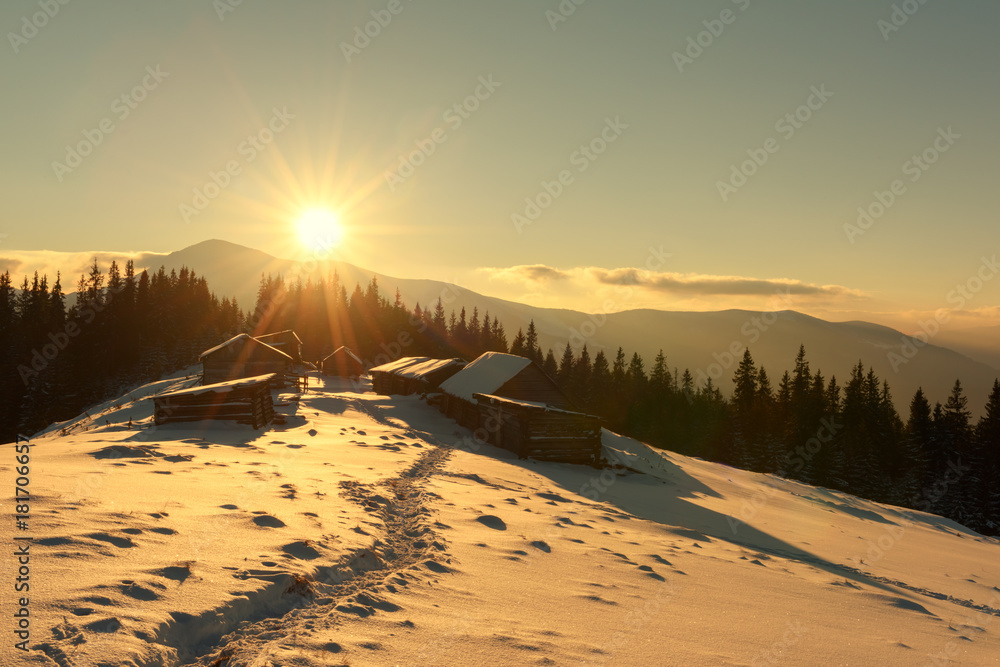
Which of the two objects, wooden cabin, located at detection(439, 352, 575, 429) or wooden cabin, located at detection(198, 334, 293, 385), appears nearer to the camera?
wooden cabin, located at detection(439, 352, 575, 429)

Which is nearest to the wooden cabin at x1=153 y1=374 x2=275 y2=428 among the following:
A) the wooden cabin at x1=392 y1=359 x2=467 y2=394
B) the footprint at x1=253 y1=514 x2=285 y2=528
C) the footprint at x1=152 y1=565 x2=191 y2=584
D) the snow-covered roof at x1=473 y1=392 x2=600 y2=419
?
the snow-covered roof at x1=473 y1=392 x2=600 y2=419

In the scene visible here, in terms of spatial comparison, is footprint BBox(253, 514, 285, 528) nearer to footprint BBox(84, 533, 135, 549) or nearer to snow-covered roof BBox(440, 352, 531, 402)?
footprint BBox(84, 533, 135, 549)

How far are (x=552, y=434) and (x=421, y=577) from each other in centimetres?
1687

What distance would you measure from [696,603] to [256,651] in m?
5.28

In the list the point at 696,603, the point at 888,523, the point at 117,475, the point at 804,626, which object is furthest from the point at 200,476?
the point at 888,523

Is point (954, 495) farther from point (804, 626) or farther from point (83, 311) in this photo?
point (83, 311)

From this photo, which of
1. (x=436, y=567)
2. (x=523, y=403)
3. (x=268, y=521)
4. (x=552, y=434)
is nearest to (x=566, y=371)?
(x=523, y=403)

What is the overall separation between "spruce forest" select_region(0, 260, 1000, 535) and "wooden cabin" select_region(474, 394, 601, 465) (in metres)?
25.9

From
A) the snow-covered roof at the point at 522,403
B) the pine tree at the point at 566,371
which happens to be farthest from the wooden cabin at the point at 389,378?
the pine tree at the point at 566,371

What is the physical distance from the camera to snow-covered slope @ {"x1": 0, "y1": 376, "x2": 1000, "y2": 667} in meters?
4.44

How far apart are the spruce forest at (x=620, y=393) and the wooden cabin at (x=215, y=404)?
33531 mm

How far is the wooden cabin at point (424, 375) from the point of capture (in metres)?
38.8

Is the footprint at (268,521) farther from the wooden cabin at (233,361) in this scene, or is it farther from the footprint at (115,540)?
the wooden cabin at (233,361)

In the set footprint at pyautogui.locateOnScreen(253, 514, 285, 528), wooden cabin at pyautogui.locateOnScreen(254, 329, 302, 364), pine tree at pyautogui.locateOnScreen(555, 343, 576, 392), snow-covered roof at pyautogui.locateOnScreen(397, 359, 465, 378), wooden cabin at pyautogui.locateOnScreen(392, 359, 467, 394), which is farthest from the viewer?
pine tree at pyautogui.locateOnScreen(555, 343, 576, 392)
